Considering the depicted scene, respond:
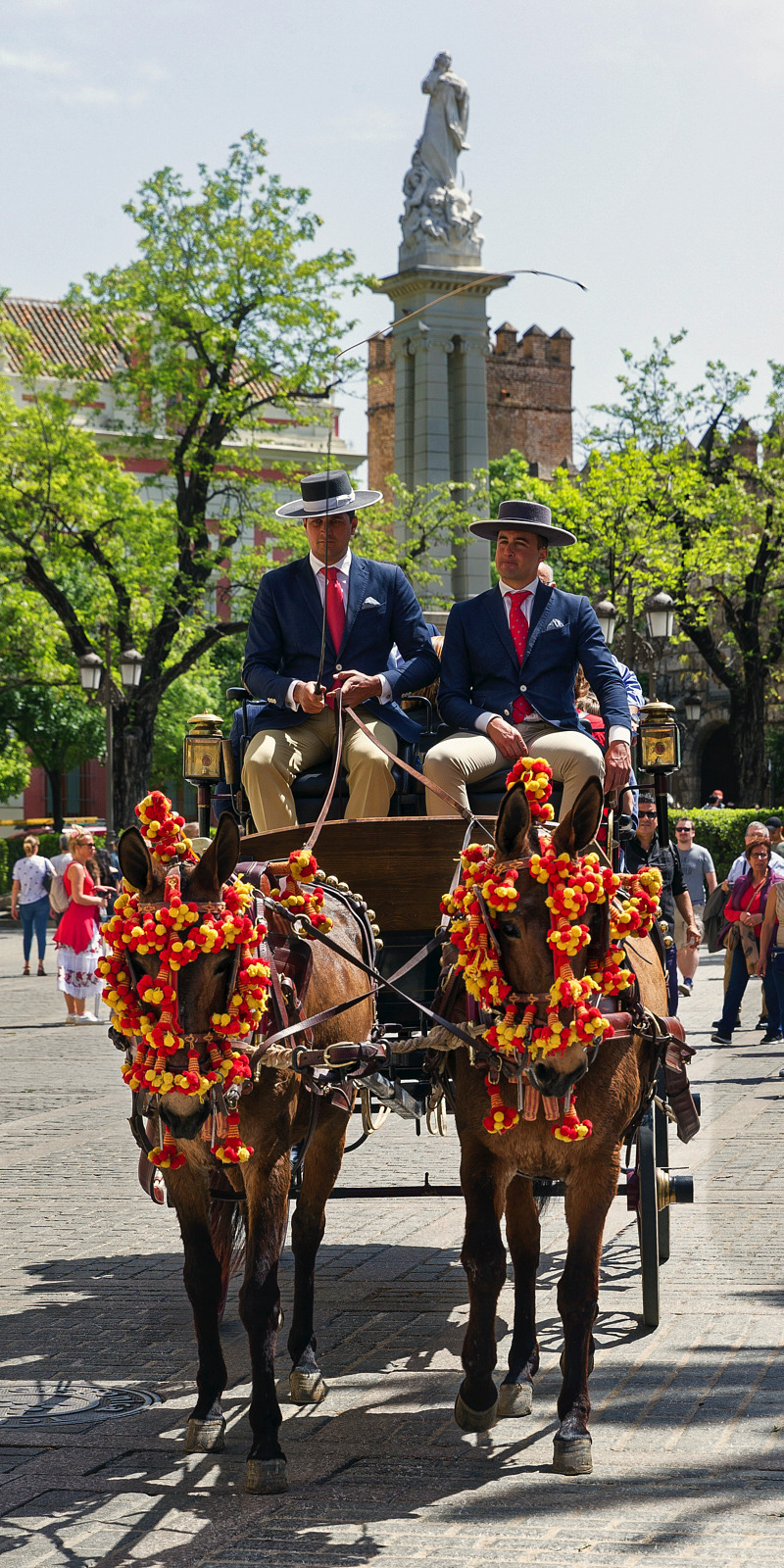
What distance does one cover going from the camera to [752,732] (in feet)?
130

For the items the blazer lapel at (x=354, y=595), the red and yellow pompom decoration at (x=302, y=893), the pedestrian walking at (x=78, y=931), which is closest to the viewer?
the red and yellow pompom decoration at (x=302, y=893)

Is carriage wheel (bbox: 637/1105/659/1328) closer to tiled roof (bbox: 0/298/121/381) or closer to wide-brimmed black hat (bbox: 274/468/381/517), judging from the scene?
wide-brimmed black hat (bbox: 274/468/381/517)

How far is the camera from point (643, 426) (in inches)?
1533

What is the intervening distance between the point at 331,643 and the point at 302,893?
181 cm

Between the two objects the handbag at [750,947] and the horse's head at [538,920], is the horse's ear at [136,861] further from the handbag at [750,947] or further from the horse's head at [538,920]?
the handbag at [750,947]

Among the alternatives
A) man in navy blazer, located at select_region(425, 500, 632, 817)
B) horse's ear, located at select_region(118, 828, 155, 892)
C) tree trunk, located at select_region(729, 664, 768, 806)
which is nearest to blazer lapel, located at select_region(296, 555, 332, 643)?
man in navy blazer, located at select_region(425, 500, 632, 817)

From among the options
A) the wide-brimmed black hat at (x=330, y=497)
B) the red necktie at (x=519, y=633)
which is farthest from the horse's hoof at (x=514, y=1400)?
the wide-brimmed black hat at (x=330, y=497)

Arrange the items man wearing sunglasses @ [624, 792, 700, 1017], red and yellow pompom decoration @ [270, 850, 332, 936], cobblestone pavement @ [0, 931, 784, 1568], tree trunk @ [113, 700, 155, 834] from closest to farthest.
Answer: cobblestone pavement @ [0, 931, 784, 1568] < red and yellow pompom decoration @ [270, 850, 332, 936] < man wearing sunglasses @ [624, 792, 700, 1017] < tree trunk @ [113, 700, 155, 834]

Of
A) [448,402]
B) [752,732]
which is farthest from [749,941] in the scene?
[752,732]

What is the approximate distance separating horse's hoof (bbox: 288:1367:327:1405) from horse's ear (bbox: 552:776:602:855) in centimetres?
210

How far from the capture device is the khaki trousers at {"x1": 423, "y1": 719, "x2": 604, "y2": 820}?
6160 millimetres

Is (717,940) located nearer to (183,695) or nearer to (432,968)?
(432,968)

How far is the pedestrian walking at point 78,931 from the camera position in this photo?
1781 centimetres

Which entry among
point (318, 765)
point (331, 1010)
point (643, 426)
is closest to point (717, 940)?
point (318, 765)
